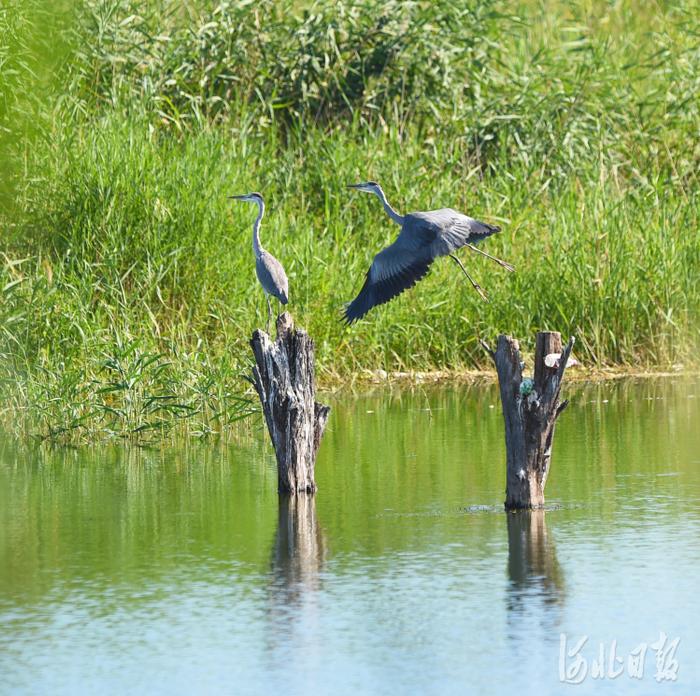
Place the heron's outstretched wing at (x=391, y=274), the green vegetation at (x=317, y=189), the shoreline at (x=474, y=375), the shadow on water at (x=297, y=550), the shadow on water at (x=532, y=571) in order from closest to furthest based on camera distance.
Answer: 1. the shadow on water at (x=532, y=571)
2. the shadow on water at (x=297, y=550)
3. the heron's outstretched wing at (x=391, y=274)
4. the green vegetation at (x=317, y=189)
5. the shoreline at (x=474, y=375)

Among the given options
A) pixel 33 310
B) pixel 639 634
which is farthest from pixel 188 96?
pixel 639 634

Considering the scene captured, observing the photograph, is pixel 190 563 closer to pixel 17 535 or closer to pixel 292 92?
pixel 17 535

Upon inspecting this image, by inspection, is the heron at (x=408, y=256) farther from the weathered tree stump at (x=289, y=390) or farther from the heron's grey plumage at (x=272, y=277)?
the heron's grey plumage at (x=272, y=277)

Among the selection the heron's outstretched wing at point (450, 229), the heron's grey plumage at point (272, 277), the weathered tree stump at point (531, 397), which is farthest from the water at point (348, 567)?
the heron's outstretched wing at point (450, 229)

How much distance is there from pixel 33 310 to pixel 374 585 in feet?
18.7

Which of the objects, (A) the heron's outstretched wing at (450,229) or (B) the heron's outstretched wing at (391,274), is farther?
(A) the heron's outstretched wing at (450,229)

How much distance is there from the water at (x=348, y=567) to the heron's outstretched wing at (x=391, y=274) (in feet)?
3.74

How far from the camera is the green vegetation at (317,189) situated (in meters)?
12.2

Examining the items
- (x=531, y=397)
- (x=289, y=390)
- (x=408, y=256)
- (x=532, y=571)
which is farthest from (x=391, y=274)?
(x=532, y=571)

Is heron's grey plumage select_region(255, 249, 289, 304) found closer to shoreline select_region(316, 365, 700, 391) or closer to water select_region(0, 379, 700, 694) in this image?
water select_region(0, 379, 700, 694)

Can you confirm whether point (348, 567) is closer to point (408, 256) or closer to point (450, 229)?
point (408, 256)

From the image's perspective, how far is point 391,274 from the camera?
9.32m

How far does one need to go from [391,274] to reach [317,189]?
6488 millimetres

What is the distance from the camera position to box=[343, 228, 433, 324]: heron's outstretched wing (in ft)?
30.5
